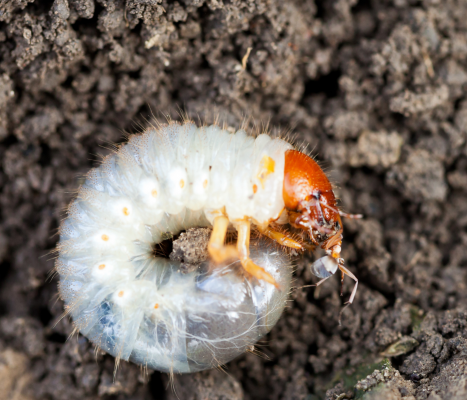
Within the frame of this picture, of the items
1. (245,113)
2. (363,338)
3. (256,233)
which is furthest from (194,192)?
(363,338)

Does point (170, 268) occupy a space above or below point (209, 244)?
below

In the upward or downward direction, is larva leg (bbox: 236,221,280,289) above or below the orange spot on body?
below

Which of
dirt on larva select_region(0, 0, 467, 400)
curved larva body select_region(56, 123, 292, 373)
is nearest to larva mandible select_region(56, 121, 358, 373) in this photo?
curved larva body select_region(56, 123, 292, 373)

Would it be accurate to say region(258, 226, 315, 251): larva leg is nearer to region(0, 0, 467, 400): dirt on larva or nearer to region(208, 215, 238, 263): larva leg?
region(208, 215, 238, 263): larva leg

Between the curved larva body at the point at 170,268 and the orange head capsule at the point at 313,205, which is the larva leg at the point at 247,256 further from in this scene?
the orange head capsule at the point at 313,205

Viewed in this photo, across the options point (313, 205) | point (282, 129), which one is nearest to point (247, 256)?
point (313, 205)

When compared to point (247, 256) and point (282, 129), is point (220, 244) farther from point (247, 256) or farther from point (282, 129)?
point (282, 129)
